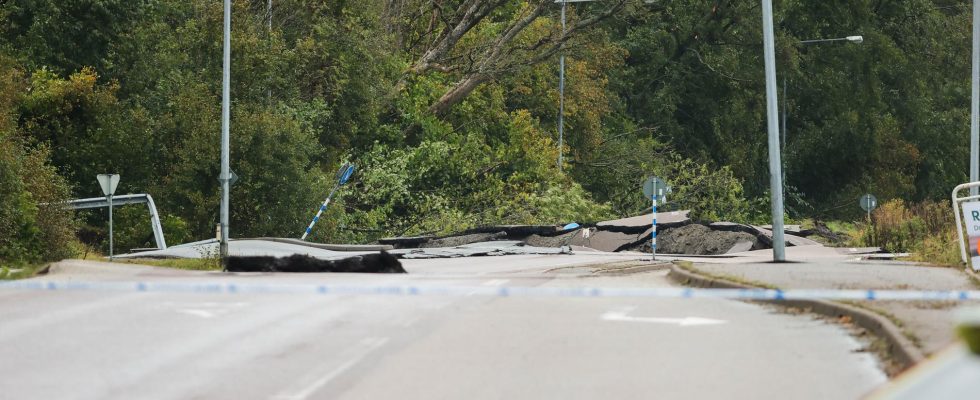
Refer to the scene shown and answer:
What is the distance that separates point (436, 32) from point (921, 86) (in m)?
27.0

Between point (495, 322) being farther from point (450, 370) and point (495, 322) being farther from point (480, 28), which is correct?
point (480, 28)

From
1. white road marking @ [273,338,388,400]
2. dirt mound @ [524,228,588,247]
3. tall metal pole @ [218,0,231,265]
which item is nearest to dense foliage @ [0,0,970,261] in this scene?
tall metal pole @ [218,0,231,265]

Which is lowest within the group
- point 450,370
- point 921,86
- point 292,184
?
point 450,370

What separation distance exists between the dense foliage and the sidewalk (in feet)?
54.9

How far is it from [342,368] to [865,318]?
4.47 m

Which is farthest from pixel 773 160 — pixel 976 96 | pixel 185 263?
pixel 976 96

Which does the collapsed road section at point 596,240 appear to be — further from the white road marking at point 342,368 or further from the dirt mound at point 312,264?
the white road marking at point 342,368

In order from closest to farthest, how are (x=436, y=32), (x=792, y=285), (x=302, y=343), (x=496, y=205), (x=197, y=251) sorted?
(x=302, y=343) < (x=792, y=285) < (x=197, y=251) < (x=496, y=205) < (x=436, y=32)

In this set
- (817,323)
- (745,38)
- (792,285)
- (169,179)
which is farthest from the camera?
(745,38)

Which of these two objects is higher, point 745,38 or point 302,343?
point 745,38

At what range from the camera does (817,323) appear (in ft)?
42.2

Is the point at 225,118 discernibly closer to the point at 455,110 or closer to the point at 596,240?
the point at 596,240

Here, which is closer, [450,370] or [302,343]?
[450,370]

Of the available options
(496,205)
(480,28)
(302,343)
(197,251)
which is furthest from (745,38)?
(302,343)
